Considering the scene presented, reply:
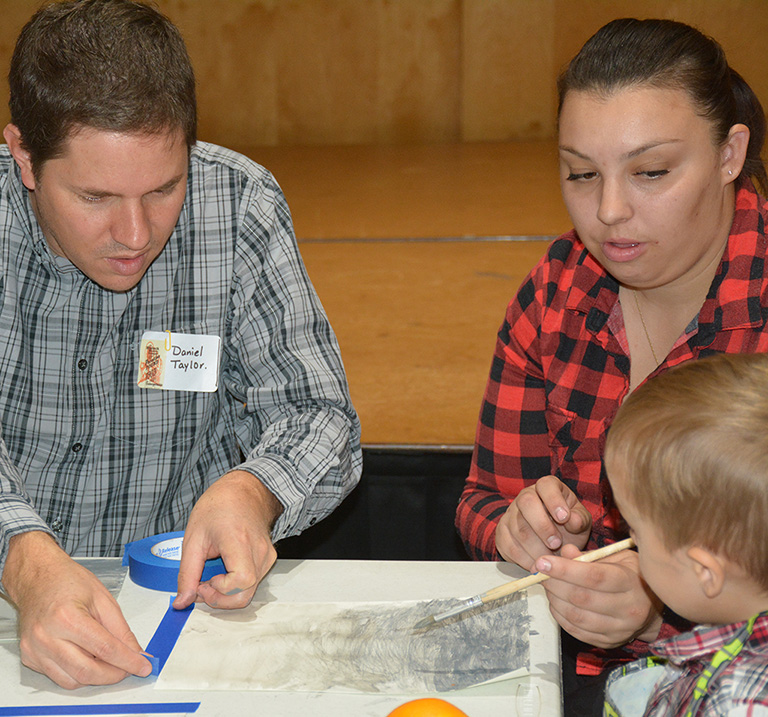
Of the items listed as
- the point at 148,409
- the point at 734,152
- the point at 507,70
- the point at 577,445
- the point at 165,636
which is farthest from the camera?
the point at 507,70

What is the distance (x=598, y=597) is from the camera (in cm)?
116

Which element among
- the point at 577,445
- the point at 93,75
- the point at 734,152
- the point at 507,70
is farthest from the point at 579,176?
the point at 507,70

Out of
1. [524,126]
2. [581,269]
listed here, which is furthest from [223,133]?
[581,269]

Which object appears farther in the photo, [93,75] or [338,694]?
[93,75]

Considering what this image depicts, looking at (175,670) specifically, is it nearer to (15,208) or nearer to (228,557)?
(228,557)

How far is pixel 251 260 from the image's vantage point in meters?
1.62

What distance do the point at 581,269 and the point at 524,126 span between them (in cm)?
622

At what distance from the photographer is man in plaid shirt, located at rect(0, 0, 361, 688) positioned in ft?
4.33

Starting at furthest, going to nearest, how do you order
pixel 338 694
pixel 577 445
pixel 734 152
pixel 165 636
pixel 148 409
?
pixel 148 409 < pixel 577 445 < pixel 734 152 < pixel 165 636 < pixel 338 694

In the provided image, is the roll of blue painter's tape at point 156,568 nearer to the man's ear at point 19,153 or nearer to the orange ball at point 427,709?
the orange ball at point 427,709

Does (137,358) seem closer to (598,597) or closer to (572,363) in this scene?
(572,363)

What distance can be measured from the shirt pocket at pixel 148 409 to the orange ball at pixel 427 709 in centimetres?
85

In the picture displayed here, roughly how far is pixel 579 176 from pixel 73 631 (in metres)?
0.91

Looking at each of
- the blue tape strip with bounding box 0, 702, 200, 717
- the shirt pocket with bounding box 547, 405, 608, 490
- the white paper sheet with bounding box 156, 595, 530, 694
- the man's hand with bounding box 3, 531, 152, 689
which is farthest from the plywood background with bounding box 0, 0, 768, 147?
the blue tape strip with bounding box 0, 702, 200, 717
